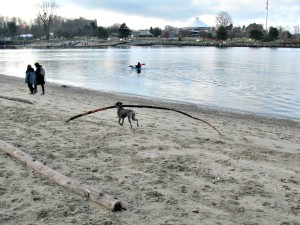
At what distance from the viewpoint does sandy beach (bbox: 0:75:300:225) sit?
4.99 metres

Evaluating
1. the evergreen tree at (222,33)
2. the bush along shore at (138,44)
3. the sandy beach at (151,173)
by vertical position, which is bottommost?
the sandy beach at (151,173)

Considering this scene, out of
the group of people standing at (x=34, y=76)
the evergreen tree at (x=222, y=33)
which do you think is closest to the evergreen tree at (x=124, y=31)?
the evergreen tree at (x=222, y=33)

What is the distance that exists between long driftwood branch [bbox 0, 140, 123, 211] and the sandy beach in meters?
0.09

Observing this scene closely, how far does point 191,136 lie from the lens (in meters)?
10.0

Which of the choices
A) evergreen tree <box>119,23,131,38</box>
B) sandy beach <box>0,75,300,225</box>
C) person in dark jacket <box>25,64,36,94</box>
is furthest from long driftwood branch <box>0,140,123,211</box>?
evergreen tree <box>119,23,131,38</box>

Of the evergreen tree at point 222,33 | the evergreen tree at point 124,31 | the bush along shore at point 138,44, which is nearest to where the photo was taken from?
the bush along shore at point 138,44

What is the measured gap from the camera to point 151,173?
6.60m

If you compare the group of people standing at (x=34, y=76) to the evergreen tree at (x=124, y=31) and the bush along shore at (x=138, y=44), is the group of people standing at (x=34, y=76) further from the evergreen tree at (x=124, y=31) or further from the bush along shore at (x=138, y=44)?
the evergreen tree at (x=124, y=31)

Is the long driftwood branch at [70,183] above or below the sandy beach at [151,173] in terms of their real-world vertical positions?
above

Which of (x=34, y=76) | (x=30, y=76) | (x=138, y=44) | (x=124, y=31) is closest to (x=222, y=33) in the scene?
(x=138, y=44)

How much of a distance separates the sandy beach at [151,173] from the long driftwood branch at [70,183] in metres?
0.09

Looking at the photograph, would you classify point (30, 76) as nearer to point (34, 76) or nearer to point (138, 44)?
point (34, 76)

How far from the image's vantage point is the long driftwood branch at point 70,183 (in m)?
4.96

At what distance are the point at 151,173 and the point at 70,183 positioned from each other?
5.37 feet
